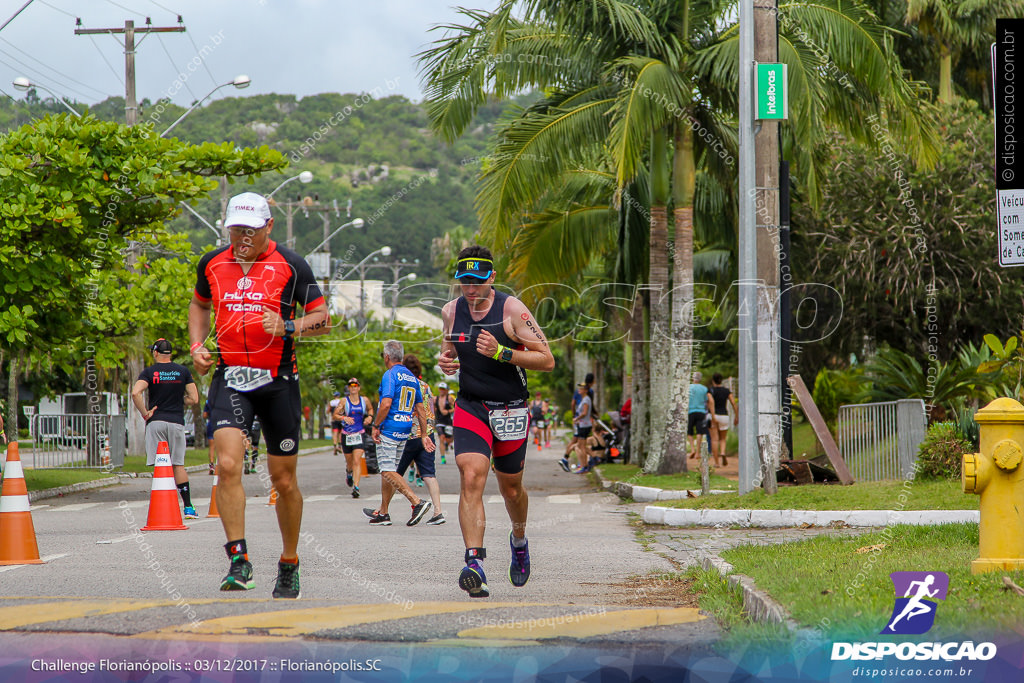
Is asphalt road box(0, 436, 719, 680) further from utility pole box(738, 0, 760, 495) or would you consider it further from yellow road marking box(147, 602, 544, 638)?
utility pole box(738, 0, 760, 495)

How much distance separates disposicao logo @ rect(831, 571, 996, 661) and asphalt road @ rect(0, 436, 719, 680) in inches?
28.4

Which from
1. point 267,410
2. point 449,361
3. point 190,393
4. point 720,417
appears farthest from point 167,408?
point 720,417

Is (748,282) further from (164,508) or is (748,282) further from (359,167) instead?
(359,167)

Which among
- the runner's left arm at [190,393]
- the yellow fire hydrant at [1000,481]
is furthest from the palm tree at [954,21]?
the yellow fire hydrant at [1000,481]

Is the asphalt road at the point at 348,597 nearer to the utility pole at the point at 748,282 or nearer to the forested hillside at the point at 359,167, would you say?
the utility pole at the point at 748,282

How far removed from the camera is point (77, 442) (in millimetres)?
24750

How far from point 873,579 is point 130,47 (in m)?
25.4

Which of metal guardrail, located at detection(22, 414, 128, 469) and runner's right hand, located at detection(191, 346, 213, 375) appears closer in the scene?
runner's right hand, located at detection(191, 346, 213, 375)

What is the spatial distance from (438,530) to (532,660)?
7261mm

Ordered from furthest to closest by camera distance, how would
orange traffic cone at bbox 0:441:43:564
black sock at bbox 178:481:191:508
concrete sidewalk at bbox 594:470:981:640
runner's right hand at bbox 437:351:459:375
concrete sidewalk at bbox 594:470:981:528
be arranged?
black sock at bbox 178:481:191:508, concrete sidewalk at bbox 594:470:981:528, concrete sidewalk at bbox 594:470:981:640, orange traffic cone at bbox 0:441:43:564, runner's right hand at bbox 437:351:459:375

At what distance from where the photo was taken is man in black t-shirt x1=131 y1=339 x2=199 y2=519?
542 inches

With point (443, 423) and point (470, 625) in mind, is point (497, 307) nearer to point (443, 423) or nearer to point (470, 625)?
point (470, 625)

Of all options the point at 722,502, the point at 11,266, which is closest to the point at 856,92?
the point at 722,502

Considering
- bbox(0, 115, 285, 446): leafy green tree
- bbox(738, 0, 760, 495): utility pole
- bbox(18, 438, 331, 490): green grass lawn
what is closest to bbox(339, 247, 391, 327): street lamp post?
bbox(18, 438, 331, 490): green grass lawn
